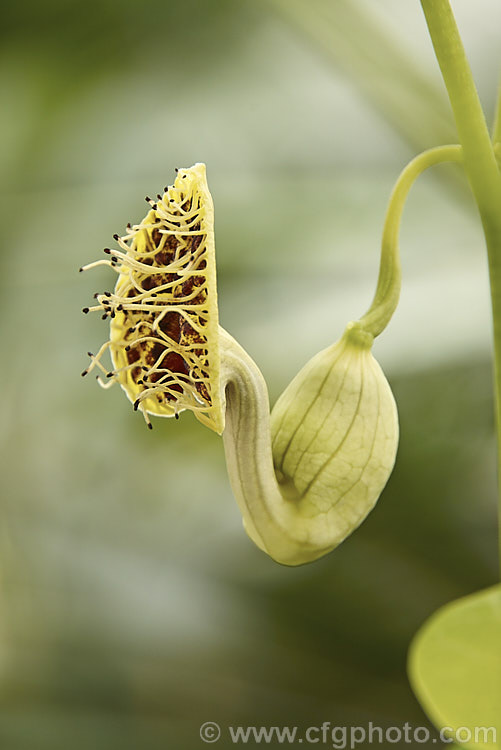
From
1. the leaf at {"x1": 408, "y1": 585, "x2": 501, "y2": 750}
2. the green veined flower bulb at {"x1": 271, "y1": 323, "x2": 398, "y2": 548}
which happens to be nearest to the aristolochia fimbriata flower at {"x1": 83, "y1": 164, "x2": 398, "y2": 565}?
the green veined flower bulb at {"x1": 271, "y1": 323, "x2": 398, "y2": 548}

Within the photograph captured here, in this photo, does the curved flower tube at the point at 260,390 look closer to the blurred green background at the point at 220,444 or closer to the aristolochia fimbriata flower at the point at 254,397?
the aristolochia fimbriata flower at the point at 254,397

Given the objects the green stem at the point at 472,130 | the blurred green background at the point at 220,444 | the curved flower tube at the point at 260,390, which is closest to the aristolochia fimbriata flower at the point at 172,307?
the curved flower tube at the point at 260,390

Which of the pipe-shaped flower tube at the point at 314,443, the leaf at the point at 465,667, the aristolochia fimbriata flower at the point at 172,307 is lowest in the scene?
the leaf at the point at 465,667

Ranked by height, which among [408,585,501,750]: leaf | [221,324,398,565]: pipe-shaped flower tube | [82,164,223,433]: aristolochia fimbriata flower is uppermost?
[82,164,223,433]: aristolochia fimbriata flower

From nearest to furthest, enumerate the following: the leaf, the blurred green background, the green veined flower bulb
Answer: the leaf → the green veined flower bulb → the blurred green background

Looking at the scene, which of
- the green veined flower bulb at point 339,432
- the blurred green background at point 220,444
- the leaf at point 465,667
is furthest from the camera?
the blurred green background at point 220,444

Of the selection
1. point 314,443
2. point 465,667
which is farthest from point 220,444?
point 465,667

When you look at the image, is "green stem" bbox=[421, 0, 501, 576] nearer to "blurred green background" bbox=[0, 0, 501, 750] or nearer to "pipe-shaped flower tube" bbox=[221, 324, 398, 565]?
"pipe-shaped flower tube" bbox=[221, 324, 398, 565]

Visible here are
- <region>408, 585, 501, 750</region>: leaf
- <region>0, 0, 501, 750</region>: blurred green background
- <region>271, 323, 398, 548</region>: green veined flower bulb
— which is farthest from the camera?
<region>0, 0, 501, 750</region>: blurred green background
